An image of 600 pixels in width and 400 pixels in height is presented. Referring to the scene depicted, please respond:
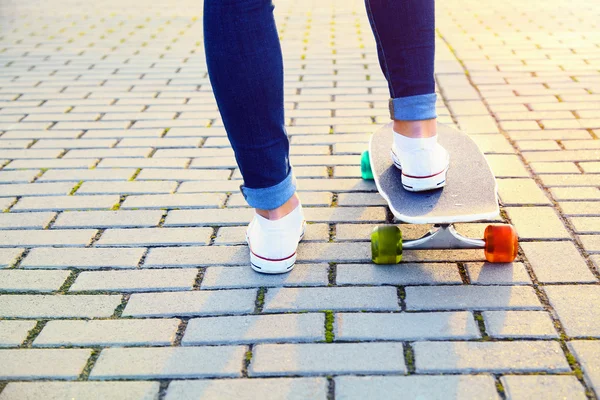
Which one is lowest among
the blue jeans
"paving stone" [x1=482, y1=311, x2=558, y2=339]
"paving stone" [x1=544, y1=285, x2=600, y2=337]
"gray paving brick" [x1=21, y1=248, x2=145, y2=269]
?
"paving stone" [x1=544, y1=285, x2=600, y2=337]

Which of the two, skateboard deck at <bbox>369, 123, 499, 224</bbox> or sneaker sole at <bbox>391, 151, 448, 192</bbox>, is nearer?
skateboard deck at <bbox>369, 123, 499, 224</bbox>

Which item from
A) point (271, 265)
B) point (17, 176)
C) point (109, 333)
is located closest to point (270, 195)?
point (271, 265)

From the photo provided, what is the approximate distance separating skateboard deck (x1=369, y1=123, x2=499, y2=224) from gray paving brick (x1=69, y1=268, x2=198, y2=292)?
2.14ft

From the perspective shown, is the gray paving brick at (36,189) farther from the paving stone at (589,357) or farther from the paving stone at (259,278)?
the paving stone at (589,357)


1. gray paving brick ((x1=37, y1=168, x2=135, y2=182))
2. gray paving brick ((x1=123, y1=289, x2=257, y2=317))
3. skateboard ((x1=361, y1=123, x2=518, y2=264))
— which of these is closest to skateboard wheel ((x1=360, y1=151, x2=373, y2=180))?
skateboard ((x1=361, y1=123, x2=518, y2=264))

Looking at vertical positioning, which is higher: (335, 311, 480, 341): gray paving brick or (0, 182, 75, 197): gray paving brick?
(335, 311, 480, 341): gray paving brick

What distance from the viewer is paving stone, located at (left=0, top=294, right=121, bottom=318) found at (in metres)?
1.80

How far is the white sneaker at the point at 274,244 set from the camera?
1.94 meters

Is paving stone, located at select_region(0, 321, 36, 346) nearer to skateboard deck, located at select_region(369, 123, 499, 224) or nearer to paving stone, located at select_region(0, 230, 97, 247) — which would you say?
paving stone, located at select_region(0, 230, 97, 247)

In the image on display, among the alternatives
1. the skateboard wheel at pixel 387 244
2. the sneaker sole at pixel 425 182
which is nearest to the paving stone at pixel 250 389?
the skateboard wheel at pixel 387 244

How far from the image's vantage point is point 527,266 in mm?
1958

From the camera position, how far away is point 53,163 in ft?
9.41

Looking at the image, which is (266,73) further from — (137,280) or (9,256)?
(9,256)

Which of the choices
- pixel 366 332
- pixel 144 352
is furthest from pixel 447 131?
pixel 144 352
